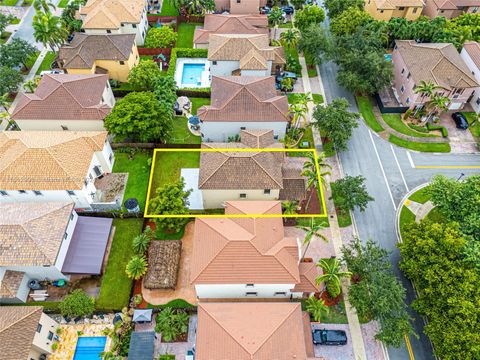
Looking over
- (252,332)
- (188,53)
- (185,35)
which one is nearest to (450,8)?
(188,53)

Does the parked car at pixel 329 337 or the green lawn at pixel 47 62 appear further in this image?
the green lawn at pixel 47 62

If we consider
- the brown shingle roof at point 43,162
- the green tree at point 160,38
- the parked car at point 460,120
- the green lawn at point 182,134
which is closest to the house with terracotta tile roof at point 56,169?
the brown shingle roof at point 43,162

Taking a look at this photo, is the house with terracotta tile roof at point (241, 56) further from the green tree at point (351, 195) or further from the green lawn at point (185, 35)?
the green tree at point (351, 195)

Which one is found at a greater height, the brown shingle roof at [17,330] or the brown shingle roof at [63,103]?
the brown shingle roof at [63,103]

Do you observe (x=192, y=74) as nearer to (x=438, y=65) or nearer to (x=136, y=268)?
(x=136, y=268)

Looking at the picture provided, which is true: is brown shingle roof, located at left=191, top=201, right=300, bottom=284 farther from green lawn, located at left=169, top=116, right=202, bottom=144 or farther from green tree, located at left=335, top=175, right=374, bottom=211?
green lawn, located at left=169, top=116, right=202, bottom=144

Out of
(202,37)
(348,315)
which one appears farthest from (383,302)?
(202,37)

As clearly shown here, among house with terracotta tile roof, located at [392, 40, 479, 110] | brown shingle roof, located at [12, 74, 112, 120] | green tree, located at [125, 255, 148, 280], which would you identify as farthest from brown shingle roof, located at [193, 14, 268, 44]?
green tree, located at [125, 255, 148, 280]
